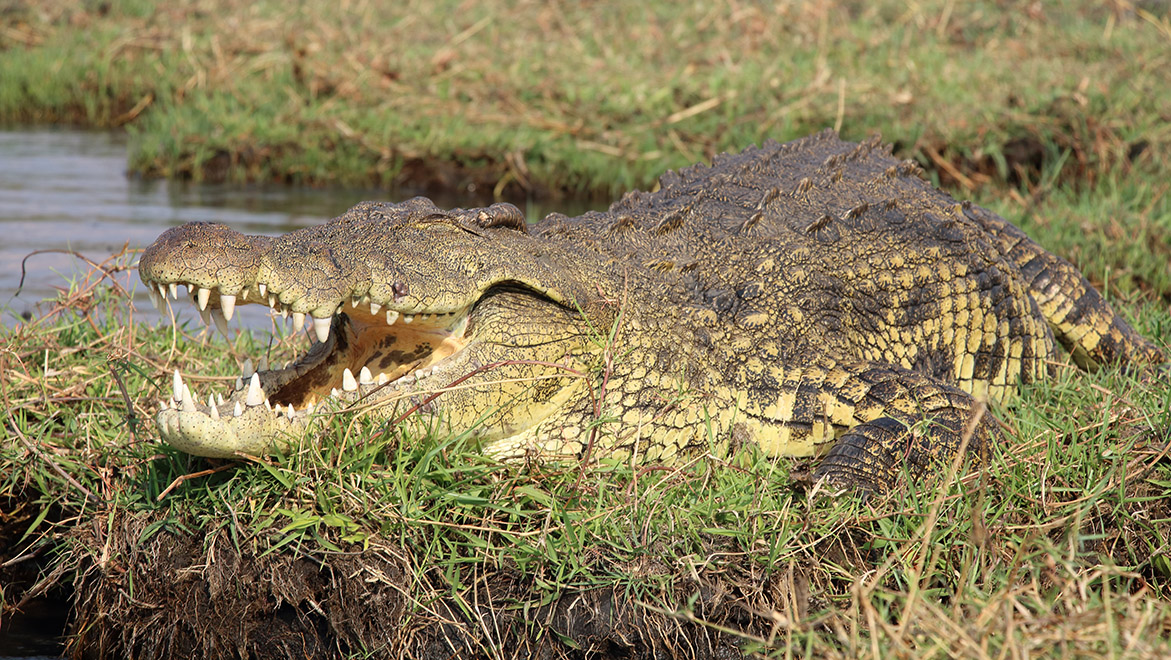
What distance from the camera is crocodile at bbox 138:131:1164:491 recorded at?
9.72ft

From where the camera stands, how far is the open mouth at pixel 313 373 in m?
2.85

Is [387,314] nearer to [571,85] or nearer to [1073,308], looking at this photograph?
[1073,308]

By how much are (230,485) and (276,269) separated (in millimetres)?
633

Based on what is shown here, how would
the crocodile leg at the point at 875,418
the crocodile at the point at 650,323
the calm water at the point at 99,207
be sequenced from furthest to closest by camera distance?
the calm water at the point at 99,207
the crocodile leg at the point at 875,418
the crocodile at the point at 650,323

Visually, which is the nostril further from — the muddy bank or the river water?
the river water

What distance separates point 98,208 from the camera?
768 centimetres

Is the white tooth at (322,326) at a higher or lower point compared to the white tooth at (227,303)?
lower

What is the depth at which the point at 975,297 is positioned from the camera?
13.9 feet

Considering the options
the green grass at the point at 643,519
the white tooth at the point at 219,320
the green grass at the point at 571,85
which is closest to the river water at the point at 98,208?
the green grass at the point at 571,85

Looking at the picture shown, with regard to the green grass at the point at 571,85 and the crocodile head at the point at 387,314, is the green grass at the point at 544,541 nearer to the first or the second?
the crocodile head at the point at 387,314

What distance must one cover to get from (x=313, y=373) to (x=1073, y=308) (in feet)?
10.2

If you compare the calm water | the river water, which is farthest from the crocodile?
the calm water

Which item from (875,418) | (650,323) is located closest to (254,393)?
(650,323)

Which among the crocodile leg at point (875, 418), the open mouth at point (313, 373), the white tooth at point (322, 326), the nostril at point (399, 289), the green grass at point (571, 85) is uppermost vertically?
the nostril at point (399, 289)
